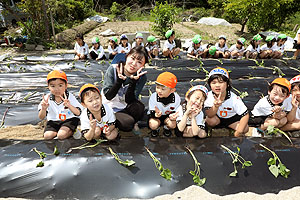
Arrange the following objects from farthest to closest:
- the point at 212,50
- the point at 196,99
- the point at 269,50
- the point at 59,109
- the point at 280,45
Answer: the point at 280,45 → the point at 269,50 → the point at 212,50 → the point at 59,109 → the point at 196,99

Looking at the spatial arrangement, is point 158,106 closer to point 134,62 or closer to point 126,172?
point 134,62

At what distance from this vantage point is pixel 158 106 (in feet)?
9.36

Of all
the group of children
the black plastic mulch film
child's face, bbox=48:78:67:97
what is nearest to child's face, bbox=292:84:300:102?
the group of children

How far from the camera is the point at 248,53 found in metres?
7.57

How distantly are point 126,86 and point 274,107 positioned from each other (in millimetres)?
2208

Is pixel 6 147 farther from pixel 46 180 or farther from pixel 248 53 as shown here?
pixel 248 53

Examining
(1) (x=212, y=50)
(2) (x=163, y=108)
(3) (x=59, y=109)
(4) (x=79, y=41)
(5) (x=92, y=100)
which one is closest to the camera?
(5) (x=92, y=100)

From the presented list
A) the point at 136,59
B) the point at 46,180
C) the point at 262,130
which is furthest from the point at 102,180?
the point at 262,130

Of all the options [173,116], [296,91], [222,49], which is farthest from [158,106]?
[222,49]

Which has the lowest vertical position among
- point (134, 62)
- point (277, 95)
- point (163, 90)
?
point (277, 95)

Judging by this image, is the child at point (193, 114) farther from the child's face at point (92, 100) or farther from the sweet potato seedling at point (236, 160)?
the child's face at point (92, 100)

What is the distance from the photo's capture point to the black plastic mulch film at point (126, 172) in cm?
192

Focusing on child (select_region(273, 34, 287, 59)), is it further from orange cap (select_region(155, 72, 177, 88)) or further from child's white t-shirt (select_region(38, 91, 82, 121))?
child's white t-shirt (select_region(38, 91, 82, 121))

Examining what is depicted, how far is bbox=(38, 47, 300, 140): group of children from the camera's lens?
8.13 feet
